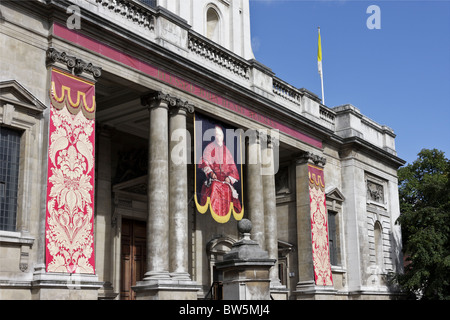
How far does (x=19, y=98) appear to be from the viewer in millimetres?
12789

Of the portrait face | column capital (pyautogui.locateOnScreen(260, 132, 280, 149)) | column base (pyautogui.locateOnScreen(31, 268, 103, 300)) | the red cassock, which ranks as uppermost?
column capital (pyautogui.locateOnScreen(260, 132, 280, 149))

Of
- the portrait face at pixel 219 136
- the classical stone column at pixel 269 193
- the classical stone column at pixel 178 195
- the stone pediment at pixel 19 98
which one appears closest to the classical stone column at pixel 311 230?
the classical stone column at pixel 269 193

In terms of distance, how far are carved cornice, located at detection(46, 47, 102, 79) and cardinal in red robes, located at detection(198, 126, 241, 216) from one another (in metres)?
4.31

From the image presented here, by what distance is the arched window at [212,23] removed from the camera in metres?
24.0

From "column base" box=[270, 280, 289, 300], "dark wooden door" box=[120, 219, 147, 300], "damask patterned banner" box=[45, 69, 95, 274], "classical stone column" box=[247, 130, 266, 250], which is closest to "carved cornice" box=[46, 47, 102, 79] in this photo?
"damask patterned banner" box=[45, 69, 95, 274]

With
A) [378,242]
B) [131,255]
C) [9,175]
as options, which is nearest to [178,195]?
[131,255]

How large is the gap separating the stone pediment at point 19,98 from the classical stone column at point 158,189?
3.75 m

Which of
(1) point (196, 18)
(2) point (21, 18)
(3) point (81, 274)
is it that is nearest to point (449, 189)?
(1) point (196, 18)

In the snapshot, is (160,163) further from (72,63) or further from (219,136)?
(72,63)

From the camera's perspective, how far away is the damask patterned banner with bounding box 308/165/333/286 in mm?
21734

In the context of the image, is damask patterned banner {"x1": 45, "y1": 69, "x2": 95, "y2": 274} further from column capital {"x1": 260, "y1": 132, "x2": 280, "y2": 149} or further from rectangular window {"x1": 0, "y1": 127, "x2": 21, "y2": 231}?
column capital {"x1": 260, "y1": 132, "x2": 280, "y2": 149}

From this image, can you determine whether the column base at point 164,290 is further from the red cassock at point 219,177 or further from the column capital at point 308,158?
the column capital at point 308,158

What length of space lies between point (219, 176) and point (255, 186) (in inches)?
91.3

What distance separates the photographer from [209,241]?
21.2 metres
